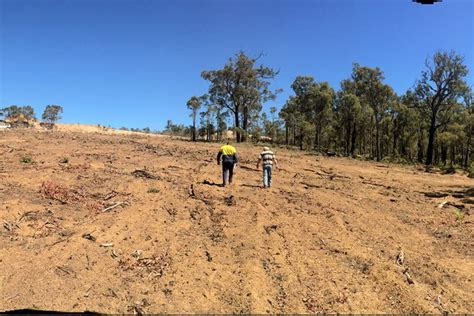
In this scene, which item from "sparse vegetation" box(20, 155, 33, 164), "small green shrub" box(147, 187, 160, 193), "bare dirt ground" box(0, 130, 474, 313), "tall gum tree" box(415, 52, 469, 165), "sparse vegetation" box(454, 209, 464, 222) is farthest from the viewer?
"tall gum tree" box(415, 52, 469, 165)

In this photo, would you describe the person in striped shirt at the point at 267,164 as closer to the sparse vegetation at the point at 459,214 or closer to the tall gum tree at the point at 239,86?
the sparse vegetation at the point at 459,214

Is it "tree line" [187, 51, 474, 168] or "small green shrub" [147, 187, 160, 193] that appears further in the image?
"tree line" [187, 51, 474, 168]

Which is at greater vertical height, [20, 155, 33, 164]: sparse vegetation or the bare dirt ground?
[20, 155, 33, 164]: sparse vegetation

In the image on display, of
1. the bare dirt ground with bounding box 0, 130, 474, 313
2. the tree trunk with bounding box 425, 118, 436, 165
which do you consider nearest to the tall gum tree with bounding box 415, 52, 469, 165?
the tree trunk with bounding box 425, 118, 436, 165

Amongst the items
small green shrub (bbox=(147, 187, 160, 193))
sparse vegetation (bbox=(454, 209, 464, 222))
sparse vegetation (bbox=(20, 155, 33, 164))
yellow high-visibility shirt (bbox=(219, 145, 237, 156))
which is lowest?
sparse vegetation (bbox=(454, 209, 464, 222))

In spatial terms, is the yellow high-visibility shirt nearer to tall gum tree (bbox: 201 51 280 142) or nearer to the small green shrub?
the small green shrub

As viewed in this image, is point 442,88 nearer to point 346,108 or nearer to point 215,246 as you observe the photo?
point 346,108

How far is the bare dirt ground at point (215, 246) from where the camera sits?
7.17 metres

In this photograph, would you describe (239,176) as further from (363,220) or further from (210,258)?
(210,258)

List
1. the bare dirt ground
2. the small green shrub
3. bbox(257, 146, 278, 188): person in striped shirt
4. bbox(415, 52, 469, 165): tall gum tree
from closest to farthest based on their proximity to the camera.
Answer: the bare dirt ground, the small green shrub, bbox(257, 146, 278, 188): person in striped shirt, bbox(415, 52, 469, 165): tall gum tree

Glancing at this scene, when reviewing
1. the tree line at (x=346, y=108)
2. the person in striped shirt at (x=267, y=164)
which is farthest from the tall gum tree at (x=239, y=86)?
the person in striped shirt at (x=267, y=164)

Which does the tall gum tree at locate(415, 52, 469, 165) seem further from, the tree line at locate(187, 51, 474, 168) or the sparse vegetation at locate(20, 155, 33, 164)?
the sparse vegetation at locate(20, 155, 33, 164)

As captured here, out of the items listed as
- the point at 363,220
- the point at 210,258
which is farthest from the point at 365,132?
the point at 210,258

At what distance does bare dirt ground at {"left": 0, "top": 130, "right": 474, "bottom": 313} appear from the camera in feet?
23.5
